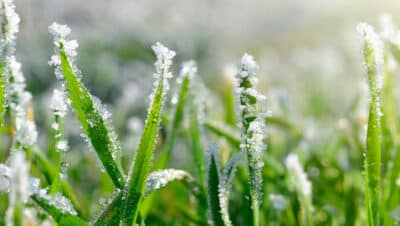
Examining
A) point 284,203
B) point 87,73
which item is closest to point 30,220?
point 284,203

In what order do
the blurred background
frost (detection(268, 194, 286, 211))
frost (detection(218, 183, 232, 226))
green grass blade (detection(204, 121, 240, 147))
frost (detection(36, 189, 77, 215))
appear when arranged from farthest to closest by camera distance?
the blurred background < green grass blade (detection(204, 121, 240, 147)) < frost (detection(268, 194, 286, 211)) < frost (detection(218, 183, 232, 226)) < frost (detection(36, 189, 77, 215))

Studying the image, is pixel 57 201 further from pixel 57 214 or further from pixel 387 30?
pixel 387 30

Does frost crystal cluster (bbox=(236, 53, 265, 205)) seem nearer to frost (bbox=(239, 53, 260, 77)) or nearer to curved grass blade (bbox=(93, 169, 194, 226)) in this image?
frost (bbox=(239, 53, 260, 77))

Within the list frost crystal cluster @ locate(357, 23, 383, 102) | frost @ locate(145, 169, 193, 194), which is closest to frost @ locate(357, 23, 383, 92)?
frost crystal cluster @ locate(357, 23, 383, 102)

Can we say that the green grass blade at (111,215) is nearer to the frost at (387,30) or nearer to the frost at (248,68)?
the frost at (248,68)

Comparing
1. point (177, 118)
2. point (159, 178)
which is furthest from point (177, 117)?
point (159, 178)

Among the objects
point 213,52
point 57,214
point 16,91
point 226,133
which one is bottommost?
point 57,214
